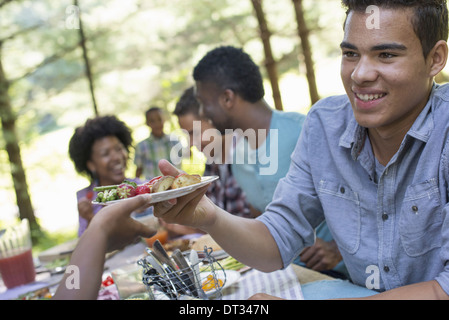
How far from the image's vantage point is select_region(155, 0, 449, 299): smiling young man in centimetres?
138

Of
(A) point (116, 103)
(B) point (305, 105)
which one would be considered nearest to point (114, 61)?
(A) point (116, 103)

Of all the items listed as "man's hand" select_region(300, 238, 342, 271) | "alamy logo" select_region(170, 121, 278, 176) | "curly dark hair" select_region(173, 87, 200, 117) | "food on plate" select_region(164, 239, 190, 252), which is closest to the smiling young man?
"man's hand" select_region(300, 238, 342, 271)

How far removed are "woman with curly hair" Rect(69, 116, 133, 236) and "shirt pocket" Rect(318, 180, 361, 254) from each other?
228 cm

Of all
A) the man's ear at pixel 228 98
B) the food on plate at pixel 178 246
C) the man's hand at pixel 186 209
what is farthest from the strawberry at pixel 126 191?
the man's ear at pixel 228 98

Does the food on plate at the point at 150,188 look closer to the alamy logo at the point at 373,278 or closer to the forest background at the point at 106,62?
the alamy logo at the point at 373,278

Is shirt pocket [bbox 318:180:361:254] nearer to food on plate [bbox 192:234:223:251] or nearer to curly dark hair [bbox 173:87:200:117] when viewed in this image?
food on plate [bbox 192:234:223:251]

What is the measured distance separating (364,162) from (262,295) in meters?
0.65

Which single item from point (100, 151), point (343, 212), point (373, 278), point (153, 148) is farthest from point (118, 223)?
point (153, 148)

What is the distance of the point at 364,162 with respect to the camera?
1.63 meters

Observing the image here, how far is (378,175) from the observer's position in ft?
5.33

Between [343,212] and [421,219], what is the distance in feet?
0.99

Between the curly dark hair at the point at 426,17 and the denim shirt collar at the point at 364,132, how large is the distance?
7.3 inches

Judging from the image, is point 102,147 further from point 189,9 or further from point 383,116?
point 189,9

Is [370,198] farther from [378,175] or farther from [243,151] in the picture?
[243,151]
